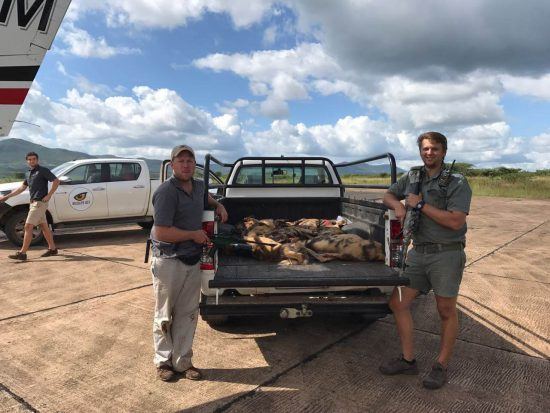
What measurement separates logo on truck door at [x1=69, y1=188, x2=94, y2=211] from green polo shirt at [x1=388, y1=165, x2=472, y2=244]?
25.0 ft

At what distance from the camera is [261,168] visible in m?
6.48

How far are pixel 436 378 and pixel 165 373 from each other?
210cm

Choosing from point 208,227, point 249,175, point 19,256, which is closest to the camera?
point 208,227

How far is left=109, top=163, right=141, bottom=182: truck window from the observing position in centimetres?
946

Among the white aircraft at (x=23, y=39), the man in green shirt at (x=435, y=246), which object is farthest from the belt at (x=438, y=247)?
the white aircraft at (x=23, y=39)

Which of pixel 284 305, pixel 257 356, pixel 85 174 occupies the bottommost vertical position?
pixel 257 356

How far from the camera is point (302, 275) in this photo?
348 cm

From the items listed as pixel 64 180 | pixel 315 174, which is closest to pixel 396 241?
pixel 315 174

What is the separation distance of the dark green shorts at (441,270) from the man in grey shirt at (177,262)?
1722 millimetres

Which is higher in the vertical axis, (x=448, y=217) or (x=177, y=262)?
(x=448, y=217)

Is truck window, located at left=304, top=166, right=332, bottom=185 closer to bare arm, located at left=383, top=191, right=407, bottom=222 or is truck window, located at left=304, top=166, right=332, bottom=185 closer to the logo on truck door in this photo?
bare arm, located at left=383, top=191, right=407, bottom=222

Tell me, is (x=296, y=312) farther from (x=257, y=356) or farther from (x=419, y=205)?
(x=419, y=205)

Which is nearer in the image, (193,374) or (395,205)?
(193,374)

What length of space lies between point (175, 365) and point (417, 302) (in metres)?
3.30
